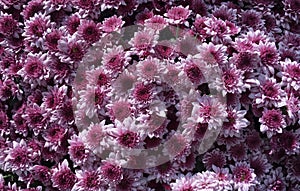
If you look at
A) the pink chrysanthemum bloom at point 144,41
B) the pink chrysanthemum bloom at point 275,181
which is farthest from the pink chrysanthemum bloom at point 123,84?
the pink chrysanthemum bloom at point 275,181

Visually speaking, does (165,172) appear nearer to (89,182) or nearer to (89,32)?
(89,182)

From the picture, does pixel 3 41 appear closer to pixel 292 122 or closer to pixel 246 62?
pixel 246 62

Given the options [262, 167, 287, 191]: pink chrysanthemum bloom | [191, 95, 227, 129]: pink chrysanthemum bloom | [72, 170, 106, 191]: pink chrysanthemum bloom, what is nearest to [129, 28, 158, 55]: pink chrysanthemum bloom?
[191, 95, 227, 129]: pink chrysanthemum bloom

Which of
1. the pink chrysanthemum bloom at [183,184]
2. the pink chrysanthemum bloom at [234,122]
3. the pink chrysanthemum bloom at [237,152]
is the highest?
the pink chrysanthemum bloom at [234,122]

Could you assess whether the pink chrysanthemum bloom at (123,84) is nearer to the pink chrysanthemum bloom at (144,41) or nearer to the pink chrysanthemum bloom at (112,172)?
the pink chrysanthemum bloom at (144,41)

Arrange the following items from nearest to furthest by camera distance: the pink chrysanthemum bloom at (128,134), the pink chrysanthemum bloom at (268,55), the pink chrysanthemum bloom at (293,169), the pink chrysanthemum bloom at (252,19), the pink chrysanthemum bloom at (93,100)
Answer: the pink chrysanthemum bloom at (128,134) < the pink chrysanthemum bloom at (93,100) < the pink chrysanthemum bloom at (268,55) < the pink chrysanthemum bloom at (293,169) < the pink chrysanthemum bloom at (252,19)

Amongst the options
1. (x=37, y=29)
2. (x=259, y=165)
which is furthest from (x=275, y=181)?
(x=37, y=29)


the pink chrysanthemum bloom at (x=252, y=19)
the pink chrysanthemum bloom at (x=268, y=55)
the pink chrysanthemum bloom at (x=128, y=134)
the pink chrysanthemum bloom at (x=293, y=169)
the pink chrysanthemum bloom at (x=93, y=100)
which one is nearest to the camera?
the pink chrysanthemum bloom at (x=128, y=134)

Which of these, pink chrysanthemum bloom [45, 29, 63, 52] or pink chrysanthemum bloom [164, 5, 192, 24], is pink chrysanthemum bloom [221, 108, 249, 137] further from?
pink chrysanthemum bloom [45, 29, 63, 52]
